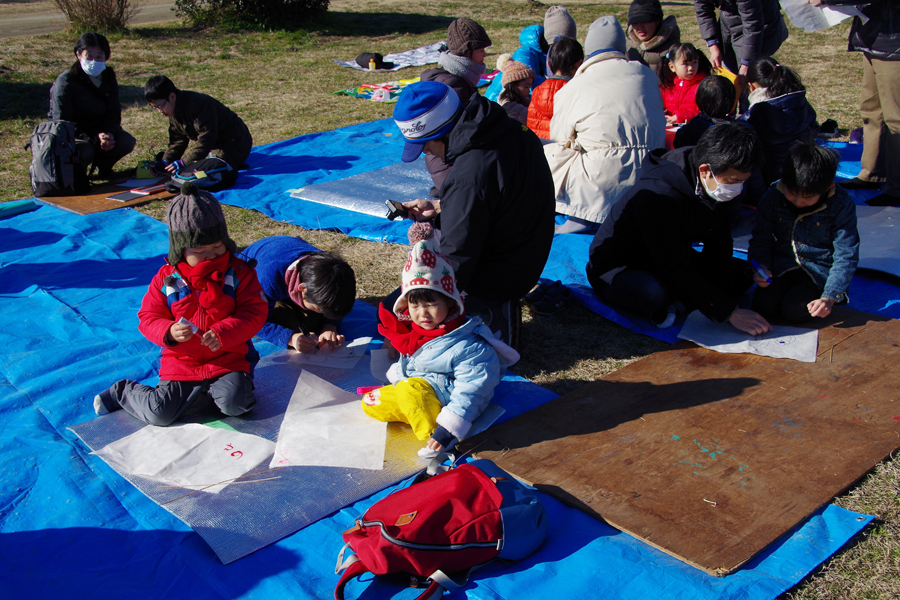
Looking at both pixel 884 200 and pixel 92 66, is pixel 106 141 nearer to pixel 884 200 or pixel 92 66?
pixel 92 66

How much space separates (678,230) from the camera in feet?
11.1

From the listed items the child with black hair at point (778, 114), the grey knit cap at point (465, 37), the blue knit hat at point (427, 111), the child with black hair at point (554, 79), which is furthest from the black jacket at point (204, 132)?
the child with black hair at point (778, 114)

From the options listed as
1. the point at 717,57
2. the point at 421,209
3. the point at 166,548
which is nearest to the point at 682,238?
the point at 421,209

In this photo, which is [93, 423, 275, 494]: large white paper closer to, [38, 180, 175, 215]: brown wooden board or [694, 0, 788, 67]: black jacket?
[38, 180, 175, 215]: brown wooden board

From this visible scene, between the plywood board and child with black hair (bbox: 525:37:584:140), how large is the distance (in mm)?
3267

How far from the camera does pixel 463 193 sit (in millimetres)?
2979

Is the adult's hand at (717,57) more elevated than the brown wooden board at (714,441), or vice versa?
the adult's hand at (717,57)

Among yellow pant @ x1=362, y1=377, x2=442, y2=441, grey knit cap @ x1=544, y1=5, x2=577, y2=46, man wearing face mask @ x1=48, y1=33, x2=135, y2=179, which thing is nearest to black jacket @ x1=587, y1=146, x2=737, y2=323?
yellow pant @ x1=362, y1=377, x2=442, y2=441

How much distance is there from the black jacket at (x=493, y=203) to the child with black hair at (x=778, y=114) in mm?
2303

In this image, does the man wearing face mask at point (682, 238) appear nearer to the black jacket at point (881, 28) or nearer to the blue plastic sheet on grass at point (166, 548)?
the blue plastic sheet on grass at point (166, 548)

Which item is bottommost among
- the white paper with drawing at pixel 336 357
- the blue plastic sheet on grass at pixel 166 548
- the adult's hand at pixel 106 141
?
the blue plastic sheet on grass at pixel 166 548

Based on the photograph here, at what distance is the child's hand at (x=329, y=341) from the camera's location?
3.32 m

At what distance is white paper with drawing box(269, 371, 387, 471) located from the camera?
2.57 metres

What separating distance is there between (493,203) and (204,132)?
386 centimetres
